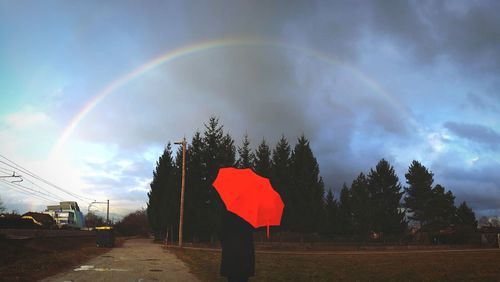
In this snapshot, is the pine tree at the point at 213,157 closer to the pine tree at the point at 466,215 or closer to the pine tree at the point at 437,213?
the pine tree at the point at 437,213

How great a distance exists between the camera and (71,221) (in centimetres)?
6141

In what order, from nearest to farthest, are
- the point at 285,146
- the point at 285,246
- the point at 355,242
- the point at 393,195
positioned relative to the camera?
the point at 285,246
the point at 355,242
the point at 285,146
the point at 393,195

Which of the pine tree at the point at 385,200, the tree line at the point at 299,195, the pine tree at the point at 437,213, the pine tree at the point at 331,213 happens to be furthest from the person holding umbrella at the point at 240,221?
the pine tree at the point at 437,213

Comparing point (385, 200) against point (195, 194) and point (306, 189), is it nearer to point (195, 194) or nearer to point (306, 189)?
point (306, 189)

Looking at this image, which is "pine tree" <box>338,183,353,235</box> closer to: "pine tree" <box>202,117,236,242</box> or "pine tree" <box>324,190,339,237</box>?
"pine tree" <box>324,190,339,237</box>

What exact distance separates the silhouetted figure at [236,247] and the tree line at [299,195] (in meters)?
28.7

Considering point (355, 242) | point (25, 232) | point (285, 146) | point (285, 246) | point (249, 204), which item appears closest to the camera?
point (249, 204)

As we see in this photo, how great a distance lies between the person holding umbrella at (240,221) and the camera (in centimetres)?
711

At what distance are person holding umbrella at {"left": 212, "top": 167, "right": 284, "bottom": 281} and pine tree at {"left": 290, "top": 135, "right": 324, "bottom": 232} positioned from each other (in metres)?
43.3

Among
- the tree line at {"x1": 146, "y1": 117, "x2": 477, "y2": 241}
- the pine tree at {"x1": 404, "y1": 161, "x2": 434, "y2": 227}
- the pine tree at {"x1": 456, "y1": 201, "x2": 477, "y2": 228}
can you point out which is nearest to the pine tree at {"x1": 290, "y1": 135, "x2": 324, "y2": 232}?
the tree line at {"x1": 146, "y1": 117, "x2": 477, "y2": 241}

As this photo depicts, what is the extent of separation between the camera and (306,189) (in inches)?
2005

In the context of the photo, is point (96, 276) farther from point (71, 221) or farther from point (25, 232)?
point (71, 221)

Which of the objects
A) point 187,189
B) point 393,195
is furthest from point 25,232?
point 393,195

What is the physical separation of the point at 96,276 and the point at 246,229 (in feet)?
29.8
